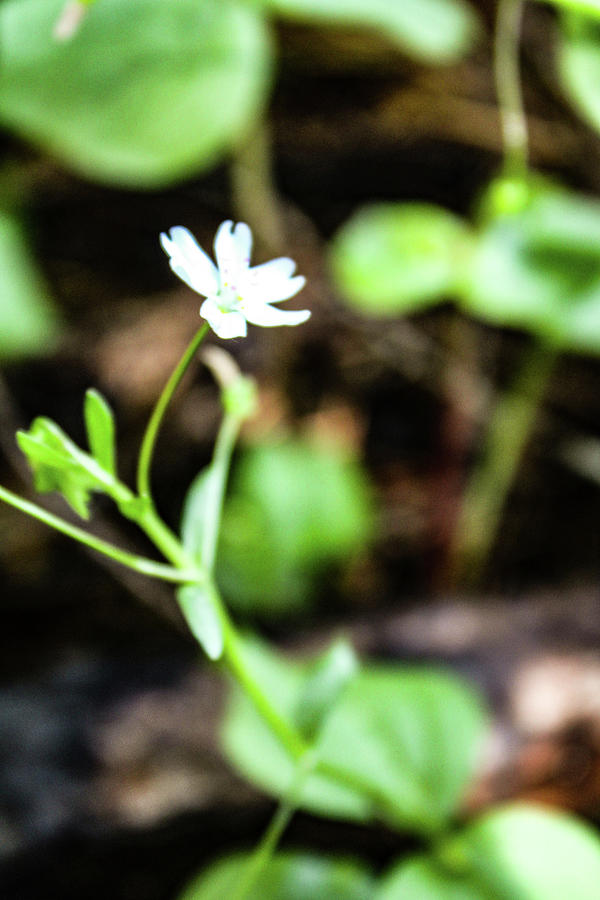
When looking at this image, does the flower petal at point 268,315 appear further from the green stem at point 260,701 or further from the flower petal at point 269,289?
the green stem at point 260,701

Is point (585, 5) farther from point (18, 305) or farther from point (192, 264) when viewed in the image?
point (18, 305)

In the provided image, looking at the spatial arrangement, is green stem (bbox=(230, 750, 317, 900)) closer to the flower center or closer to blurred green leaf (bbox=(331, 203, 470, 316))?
the flower center

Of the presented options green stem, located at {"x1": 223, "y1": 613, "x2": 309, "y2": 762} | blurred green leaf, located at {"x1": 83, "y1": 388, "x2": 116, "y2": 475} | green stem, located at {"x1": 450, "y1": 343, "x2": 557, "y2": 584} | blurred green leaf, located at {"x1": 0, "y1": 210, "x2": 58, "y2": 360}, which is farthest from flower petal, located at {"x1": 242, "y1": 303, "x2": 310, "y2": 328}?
green stem, located at {"x1": 450, "y1": 343, "x2": 557, "y2": 584}

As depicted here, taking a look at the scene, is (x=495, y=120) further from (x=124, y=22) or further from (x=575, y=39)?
(x=124, y=22)

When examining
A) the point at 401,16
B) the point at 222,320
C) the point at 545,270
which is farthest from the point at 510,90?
the point at 222,320

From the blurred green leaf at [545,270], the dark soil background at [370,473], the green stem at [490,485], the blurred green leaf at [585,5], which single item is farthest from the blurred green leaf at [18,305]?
the blurred green leaf at [585,5]

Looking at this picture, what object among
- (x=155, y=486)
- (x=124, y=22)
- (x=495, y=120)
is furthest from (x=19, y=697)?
(x=495, y=120)
